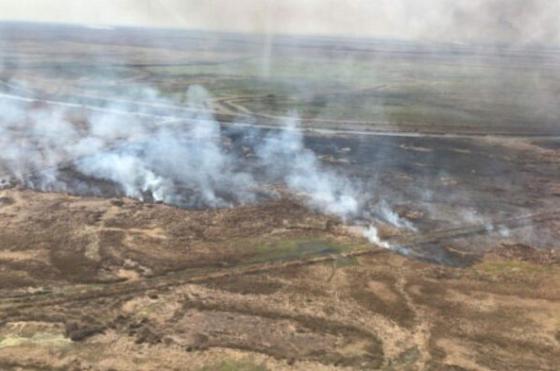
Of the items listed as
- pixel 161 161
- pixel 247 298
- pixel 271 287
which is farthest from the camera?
pixel 161 161

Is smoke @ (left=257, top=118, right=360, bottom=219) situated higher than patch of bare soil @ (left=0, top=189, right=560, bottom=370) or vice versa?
smoke @ (left=257, top=118, right=360, bottom=219)

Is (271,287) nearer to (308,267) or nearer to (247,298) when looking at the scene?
(247,298)

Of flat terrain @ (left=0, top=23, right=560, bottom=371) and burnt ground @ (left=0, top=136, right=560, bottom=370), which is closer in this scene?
burnt ground @ (left=0, top=136, right=560, bottom=370)

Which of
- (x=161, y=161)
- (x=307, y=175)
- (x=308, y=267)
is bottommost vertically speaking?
(x=308, y=267)

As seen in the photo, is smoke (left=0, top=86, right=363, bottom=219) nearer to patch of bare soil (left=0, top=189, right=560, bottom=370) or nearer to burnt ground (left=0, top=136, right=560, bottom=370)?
burnt ground (left=0, top=136, right=560, bottom=370)

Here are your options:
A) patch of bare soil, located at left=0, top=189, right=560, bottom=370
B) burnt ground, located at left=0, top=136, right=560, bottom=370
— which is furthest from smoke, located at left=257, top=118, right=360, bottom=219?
patch of bare soil, located at left=0, top=189, right=560, bottom=370

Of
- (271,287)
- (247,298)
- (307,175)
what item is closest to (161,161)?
(307,175)
